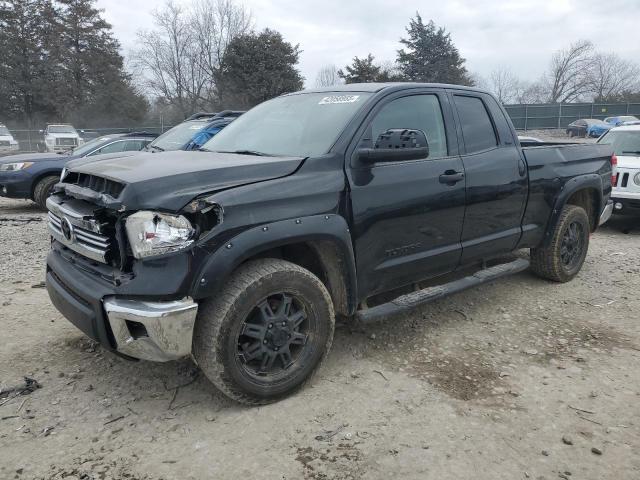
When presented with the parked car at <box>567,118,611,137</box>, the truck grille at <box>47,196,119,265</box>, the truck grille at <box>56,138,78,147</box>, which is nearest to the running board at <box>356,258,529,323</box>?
the truck grille at <box>47,196,119,265</box>

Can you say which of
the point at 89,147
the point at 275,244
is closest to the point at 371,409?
the point at 275,244

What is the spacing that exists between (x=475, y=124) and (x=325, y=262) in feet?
6.32

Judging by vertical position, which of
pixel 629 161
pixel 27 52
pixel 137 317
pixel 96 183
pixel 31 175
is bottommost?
pixel 137 317

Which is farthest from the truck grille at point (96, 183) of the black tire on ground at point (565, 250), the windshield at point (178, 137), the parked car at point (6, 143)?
the parked car at point (6, 143)

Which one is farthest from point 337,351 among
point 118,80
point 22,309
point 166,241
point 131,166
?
point 118,80

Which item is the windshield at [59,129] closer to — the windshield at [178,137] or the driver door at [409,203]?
the windshield at [178,137]

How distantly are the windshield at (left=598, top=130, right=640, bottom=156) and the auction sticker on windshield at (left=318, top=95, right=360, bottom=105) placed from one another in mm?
6653

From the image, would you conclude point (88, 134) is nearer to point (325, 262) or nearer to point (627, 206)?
point (627, 206)

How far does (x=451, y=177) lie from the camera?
148 inches

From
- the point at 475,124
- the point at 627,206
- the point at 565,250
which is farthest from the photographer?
the point at 627,206

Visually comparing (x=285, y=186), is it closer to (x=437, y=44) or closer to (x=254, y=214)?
(x=254, y=214)

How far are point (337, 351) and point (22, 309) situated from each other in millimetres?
2811

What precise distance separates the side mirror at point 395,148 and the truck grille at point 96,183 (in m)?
1.46

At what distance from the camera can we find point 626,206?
297 inches
